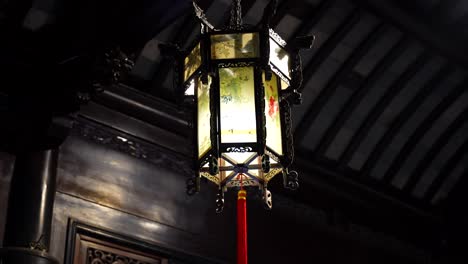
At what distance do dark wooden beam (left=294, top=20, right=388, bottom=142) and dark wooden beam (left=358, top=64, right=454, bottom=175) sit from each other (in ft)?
2.31

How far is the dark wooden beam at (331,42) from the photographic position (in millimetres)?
8633

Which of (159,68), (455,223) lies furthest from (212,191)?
(455,223)

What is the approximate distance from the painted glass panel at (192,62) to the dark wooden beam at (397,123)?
14.5 feet

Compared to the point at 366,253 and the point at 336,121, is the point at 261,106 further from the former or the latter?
the point at 366,253

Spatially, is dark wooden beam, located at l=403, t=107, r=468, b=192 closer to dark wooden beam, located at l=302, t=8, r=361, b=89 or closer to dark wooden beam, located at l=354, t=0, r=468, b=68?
dark wooden beam, located at l=354, t=0, r=468, b=68

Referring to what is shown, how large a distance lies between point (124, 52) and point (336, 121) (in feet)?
12.4

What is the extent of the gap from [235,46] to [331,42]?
3605mm

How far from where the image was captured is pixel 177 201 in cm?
804

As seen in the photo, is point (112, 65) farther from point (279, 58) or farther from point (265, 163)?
point (265, 163)

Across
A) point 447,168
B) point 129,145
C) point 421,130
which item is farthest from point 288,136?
point 447,168

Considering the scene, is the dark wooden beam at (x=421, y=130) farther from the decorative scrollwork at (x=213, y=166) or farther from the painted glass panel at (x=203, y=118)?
the decorative scrollwork at (x=213, y=166)

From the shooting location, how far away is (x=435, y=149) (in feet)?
33.6

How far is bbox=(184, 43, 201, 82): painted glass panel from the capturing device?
5438mm

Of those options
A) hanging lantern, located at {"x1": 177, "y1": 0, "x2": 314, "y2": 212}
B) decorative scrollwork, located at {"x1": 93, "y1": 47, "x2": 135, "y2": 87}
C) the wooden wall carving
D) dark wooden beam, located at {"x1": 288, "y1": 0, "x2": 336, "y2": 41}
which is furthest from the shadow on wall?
dark wooden beam, located at {"x1": 288, "y1": 0, "x2": 336, "y2": 41}
